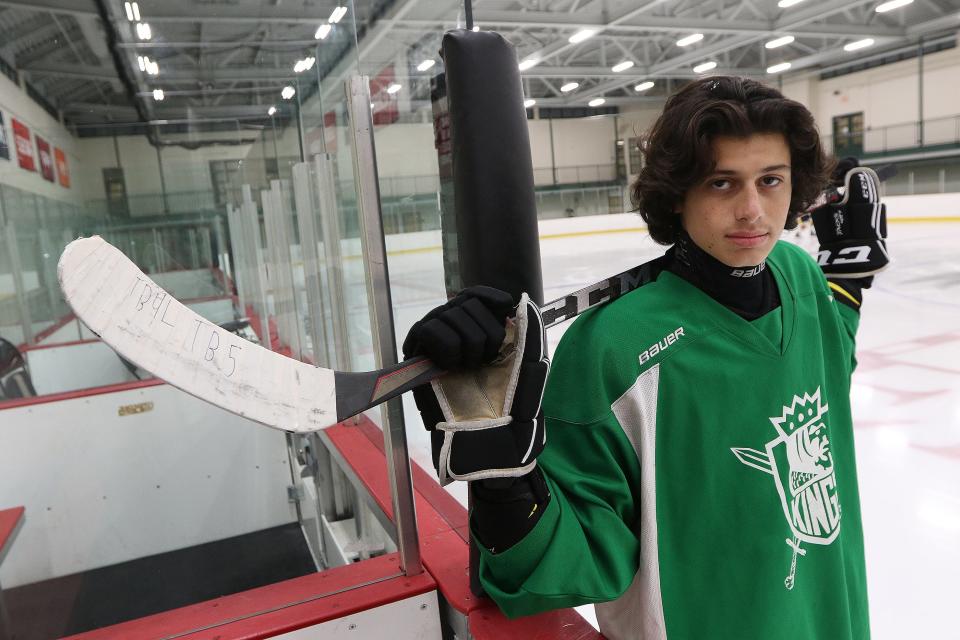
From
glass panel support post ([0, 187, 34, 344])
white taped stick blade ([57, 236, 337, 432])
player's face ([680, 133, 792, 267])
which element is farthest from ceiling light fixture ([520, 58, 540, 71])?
white taped stick blade ([57, 236, 337, 432])

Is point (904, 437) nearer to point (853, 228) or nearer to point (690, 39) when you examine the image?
point (853, 228)

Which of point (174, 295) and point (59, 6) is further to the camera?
point (174, 295)

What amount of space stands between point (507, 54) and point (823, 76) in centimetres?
2197

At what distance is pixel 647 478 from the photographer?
77 centimetres

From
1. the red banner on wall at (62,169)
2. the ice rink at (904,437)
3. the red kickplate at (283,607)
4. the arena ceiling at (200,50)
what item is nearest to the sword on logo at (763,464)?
the ice rink at (904,437)

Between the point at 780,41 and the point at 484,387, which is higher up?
the point at 780,41

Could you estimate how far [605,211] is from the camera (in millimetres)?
16906

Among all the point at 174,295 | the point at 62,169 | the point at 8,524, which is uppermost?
the point at 62,169

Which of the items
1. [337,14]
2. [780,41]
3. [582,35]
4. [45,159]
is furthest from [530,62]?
[337,14]

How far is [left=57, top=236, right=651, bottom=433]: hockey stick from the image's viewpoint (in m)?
0.49

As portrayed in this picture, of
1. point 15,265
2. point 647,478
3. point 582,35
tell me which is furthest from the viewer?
point 582,35

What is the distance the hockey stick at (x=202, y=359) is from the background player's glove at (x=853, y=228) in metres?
0.96

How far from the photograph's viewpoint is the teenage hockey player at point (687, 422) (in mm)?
651

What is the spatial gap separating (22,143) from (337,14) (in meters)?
1.00
